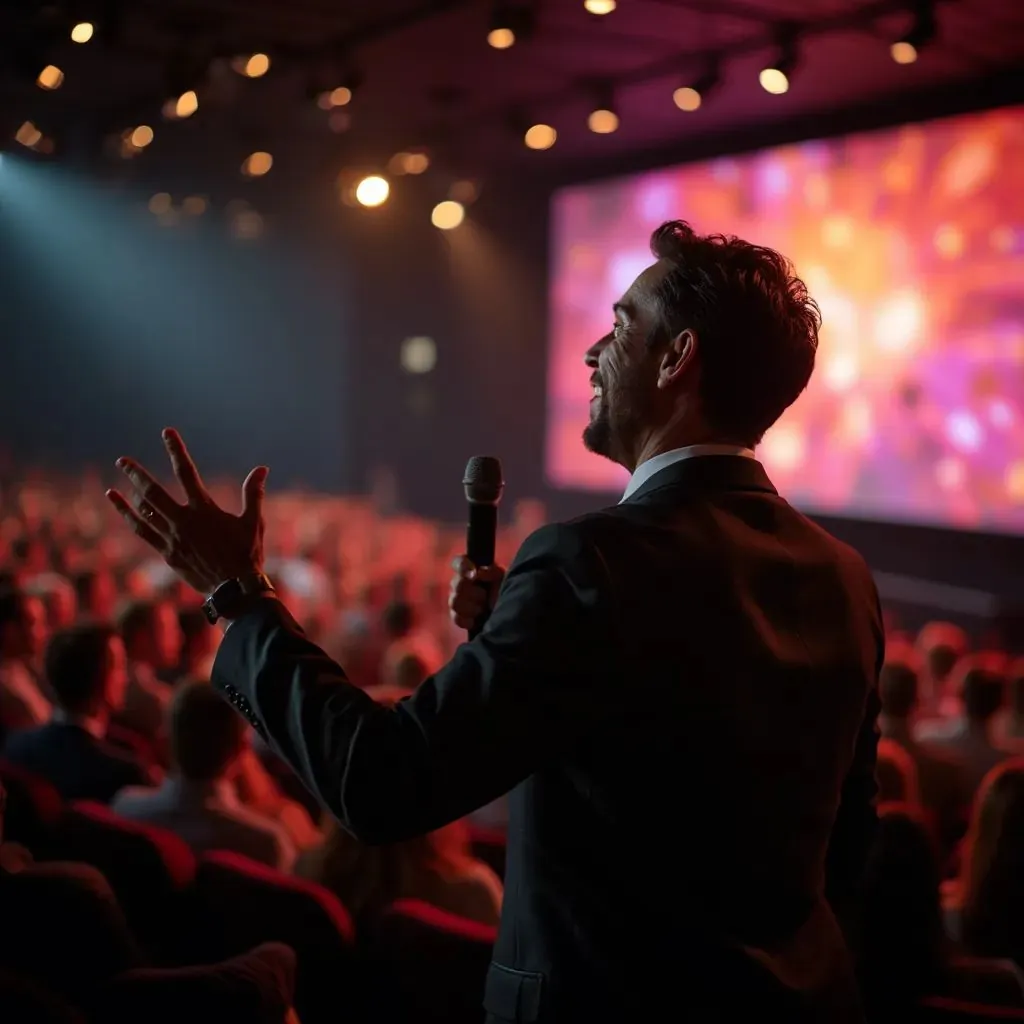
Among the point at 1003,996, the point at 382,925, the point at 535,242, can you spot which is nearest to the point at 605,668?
the point at 382,925

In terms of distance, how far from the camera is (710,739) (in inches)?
45.6

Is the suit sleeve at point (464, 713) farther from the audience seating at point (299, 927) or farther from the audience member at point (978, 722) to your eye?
the audience member at point (978, 722)

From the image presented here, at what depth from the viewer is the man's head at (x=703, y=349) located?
1272 mm

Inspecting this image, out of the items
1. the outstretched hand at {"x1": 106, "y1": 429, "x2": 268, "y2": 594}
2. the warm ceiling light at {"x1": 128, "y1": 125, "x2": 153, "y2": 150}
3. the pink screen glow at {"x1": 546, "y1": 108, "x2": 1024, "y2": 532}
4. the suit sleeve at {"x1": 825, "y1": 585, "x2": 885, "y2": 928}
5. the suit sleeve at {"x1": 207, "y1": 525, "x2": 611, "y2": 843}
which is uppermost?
the warm ceiling light at {"x1": 128, "y1": 125, "x2": 153, "y2": 150}

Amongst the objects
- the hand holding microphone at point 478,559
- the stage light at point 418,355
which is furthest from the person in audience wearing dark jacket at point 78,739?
the stage light at point 418,355

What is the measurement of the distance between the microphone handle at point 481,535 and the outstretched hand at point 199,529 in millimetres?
386

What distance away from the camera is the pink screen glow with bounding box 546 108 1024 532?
871 cm

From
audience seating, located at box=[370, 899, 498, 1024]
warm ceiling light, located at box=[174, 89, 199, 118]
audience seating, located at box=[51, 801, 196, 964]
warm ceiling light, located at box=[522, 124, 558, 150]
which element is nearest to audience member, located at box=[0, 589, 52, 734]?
audience seating, located at box=[51, 801, 196, 964]

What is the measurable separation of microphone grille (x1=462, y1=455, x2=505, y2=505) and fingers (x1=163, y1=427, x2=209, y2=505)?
48 cm

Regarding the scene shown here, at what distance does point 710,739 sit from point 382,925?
124 cm

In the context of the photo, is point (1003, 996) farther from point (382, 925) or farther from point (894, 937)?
point (382, 925)

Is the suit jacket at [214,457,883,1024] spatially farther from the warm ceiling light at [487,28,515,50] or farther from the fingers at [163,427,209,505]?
the warm ceiling light at [487,28,515,50]

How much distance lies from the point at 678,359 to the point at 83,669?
103 inches

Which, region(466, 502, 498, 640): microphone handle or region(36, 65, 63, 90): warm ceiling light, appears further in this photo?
region(36, 65, 63, 90): warm ceiling light
